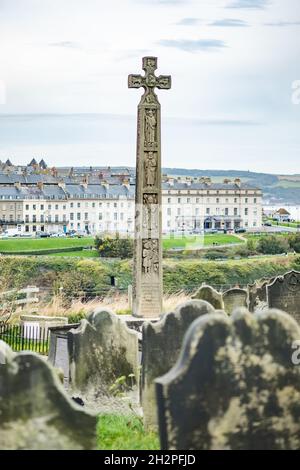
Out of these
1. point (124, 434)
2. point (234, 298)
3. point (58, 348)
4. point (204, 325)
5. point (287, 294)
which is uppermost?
point (204, 325)

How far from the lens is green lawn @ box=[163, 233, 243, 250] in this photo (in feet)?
259

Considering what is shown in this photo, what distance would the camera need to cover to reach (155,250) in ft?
64.3

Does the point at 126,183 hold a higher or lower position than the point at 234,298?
higher

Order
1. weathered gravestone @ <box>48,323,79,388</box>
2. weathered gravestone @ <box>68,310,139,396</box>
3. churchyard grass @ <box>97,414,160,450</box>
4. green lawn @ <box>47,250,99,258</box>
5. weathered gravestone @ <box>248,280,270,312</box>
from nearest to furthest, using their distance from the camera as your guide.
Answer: churchyard grass @ <box>97,414,160,450</box>
weathered gravestone @ <box>68,310,139,396</box>
weathered gravestone @ <box>48,323,79,388</box>
weathered gravestone @ <box>248,280,270,312</box>
green lawn @ <box>47,250,99,258</box>

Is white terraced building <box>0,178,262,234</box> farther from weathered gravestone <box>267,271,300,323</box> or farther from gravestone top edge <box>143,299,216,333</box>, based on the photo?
gravestone top edge <box>143,299,216,333</box>

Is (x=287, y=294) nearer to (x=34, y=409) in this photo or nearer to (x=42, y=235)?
(x=34, y=409)

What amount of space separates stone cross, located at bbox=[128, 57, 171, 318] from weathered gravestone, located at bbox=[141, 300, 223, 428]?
30.7ft

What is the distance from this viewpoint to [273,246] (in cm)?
7456

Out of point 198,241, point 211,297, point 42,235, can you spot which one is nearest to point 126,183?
→ point 42,235

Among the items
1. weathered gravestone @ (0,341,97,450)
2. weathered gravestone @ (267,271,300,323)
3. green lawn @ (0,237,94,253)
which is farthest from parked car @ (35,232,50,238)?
weathered gravestone @ (0,341,97,450)

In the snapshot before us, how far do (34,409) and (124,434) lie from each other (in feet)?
9.64

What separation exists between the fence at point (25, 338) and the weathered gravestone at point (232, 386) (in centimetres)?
1130

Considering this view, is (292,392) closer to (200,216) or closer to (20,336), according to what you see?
(20,336)

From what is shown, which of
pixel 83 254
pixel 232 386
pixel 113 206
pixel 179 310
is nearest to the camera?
pixel 232 386
